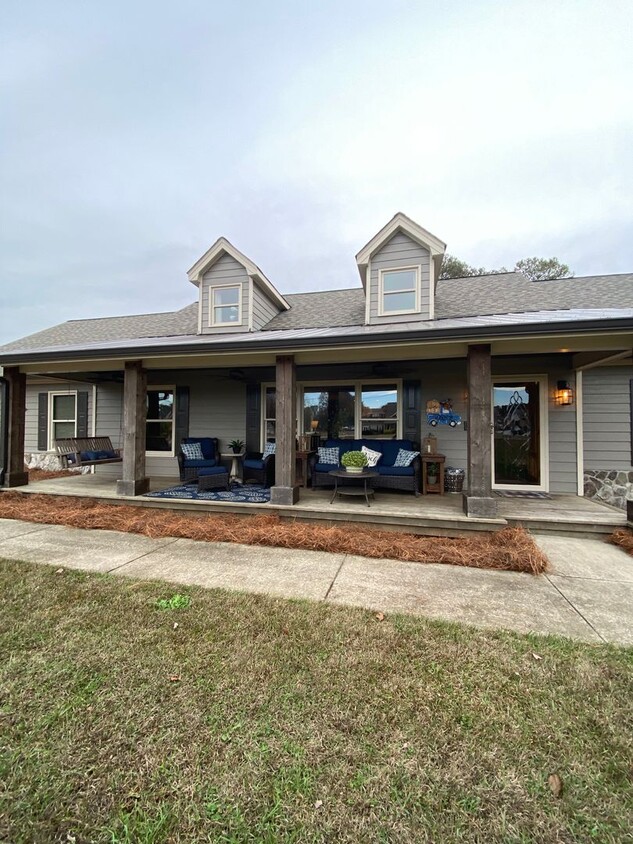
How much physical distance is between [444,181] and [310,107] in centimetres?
803

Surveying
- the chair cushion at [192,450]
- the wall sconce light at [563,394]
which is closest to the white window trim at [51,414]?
the chair cushion at [192,450]

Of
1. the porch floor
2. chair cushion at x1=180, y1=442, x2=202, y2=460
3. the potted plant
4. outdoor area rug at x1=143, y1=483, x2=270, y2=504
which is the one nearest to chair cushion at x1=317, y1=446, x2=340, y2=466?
the porch floor

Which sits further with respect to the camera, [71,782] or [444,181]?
[444,181]

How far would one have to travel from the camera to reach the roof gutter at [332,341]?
13.7 feet

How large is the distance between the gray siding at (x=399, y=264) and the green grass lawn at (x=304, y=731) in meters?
5.88

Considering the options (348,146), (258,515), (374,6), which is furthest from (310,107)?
(258,515)

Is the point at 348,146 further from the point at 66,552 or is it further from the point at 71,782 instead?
the point at 71,782

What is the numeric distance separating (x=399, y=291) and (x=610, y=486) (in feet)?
17.3

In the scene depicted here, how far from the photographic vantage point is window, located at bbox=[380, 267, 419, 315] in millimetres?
7219

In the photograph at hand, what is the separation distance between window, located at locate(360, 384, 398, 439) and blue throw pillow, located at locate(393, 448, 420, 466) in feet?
2.76

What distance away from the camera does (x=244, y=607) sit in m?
2.83

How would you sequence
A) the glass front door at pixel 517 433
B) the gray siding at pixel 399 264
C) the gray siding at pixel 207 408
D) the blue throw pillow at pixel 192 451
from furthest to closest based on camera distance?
1. the gray siding at pixel 207 408
2. the blue throw pillow at pixel 192 451
3. the gray siding at pixel 399 264
4. the glass front door at pixel 517 433

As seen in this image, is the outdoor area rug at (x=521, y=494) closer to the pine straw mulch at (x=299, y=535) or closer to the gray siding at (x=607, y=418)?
the gray siding at (x=607, y=418)

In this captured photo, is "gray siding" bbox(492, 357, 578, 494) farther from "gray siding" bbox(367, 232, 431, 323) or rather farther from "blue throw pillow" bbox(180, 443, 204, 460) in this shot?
"blue throw pillow" bbox(180, 443, 204, 460)
